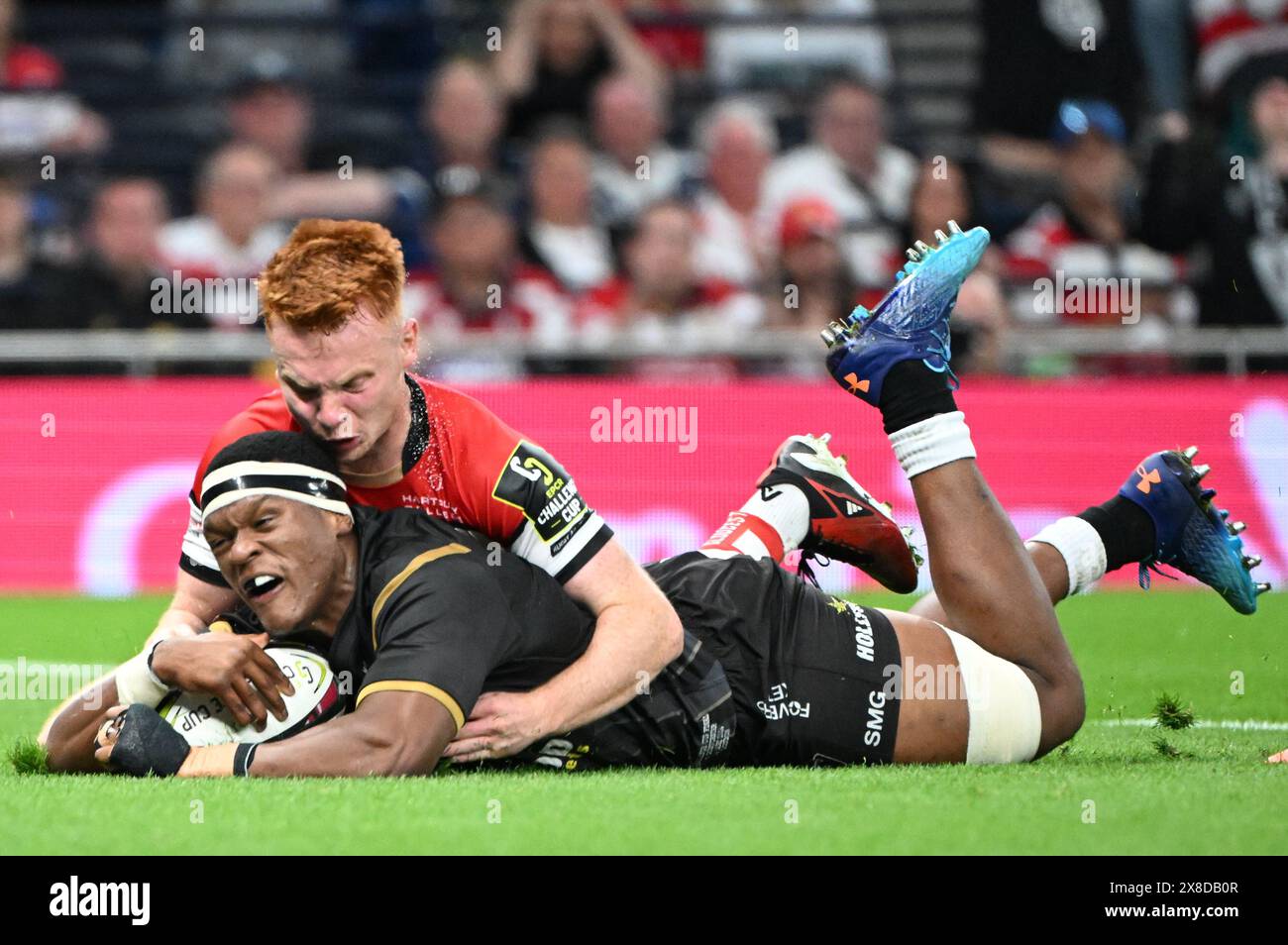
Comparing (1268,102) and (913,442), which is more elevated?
(1268,102)

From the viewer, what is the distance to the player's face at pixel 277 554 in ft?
16.9

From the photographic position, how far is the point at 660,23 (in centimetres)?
1562

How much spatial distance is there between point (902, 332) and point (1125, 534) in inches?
49.6

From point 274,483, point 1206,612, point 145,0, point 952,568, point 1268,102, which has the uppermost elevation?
point 145,0

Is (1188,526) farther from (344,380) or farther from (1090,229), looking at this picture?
(1090,229)

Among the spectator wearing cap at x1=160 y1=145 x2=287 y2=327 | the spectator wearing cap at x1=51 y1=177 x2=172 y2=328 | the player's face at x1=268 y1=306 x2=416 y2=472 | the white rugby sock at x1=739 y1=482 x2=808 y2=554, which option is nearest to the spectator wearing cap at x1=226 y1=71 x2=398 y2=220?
the spectator wearing cap at x1=160 y1=145 x2=287 y2=327

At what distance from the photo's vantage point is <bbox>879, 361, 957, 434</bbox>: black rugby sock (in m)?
5.95

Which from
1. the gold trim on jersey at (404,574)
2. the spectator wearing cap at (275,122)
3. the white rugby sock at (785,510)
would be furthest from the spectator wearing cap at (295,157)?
the gold trim on jersey at (404,574)

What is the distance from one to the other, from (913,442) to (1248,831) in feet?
5.92

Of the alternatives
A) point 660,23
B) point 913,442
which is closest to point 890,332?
point 913,442

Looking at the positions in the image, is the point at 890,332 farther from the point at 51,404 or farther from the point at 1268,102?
the point at 1268,102

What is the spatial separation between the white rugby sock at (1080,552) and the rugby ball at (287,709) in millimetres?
2660

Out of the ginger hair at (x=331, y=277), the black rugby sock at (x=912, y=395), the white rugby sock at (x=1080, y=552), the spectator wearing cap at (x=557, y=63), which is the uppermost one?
the spectator wearing cap at (x=557, y=63)

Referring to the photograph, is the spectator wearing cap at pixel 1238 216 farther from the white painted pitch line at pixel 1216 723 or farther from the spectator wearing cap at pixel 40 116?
the spectator wearing cap at pixel 40 116
